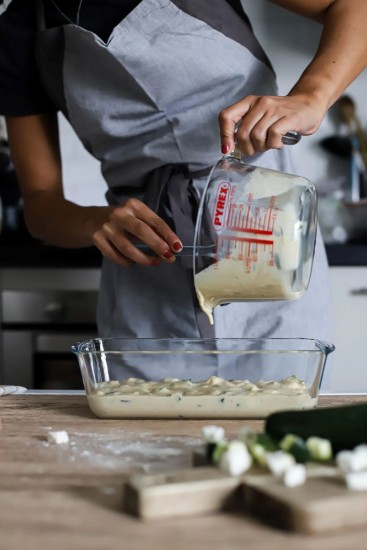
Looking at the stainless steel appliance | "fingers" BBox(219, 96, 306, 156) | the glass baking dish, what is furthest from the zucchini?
the stainless steel appliance

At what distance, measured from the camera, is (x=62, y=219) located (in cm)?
146

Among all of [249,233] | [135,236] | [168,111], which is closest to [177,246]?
[135,236]

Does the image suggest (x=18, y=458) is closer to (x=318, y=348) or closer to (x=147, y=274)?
(x=318, y=348)

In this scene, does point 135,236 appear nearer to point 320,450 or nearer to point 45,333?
point 320,450

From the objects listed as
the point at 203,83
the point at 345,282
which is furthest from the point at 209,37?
the point at 345,282

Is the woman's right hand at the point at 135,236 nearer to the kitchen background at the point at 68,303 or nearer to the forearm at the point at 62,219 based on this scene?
the forearm at the point at 62,219

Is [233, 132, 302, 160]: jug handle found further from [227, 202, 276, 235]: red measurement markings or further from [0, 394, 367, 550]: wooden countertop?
[0, 394, 367, 550]: wooden countertop

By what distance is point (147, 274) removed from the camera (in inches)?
57.1

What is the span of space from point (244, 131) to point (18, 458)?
49cm

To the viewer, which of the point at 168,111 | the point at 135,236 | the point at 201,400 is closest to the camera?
the point at 201,400

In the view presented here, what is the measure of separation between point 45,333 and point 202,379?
1.24m

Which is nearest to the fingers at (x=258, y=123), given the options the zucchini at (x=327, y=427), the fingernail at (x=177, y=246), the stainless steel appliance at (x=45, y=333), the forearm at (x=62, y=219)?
the fingernail at (x=177, y=246)

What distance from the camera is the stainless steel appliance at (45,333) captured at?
7.41 feet

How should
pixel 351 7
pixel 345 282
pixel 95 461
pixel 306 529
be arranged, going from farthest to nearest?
pixel 345 282, pixel 351 7, pixel 95 461, pixel 306 529
